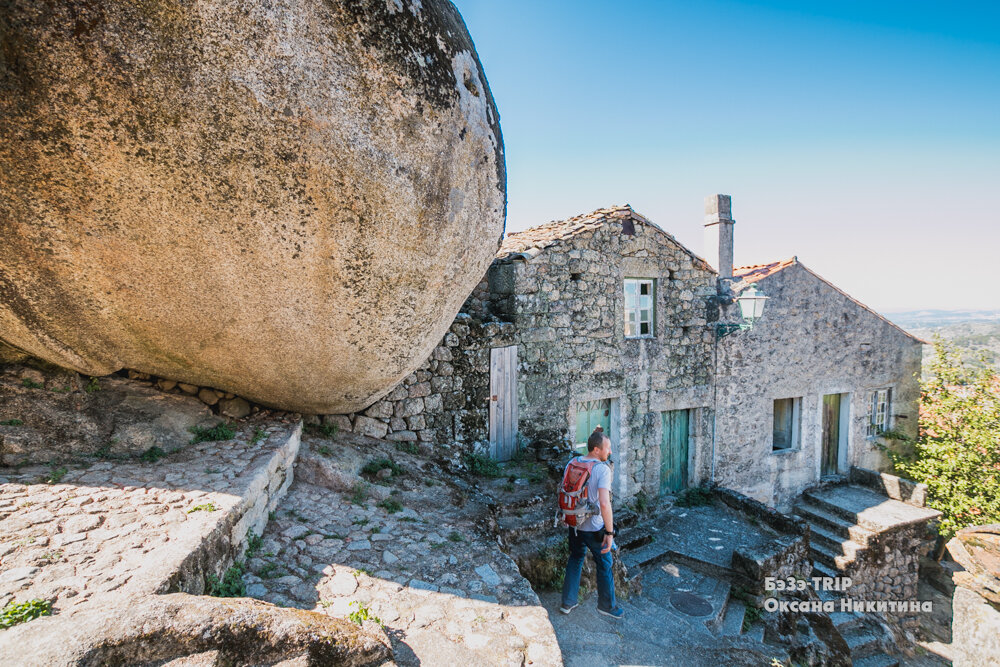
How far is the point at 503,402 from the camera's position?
22.2 ft

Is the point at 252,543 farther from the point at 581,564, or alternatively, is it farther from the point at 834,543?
the point at 834,543

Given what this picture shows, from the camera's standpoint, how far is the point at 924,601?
941cm

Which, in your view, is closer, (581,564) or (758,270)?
(581,564)

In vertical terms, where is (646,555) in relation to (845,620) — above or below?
above

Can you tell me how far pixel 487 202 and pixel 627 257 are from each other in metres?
4.86

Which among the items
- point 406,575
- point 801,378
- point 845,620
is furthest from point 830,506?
point 406,575

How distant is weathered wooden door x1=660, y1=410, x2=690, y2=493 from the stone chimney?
2850mm

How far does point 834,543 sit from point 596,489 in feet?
24.2

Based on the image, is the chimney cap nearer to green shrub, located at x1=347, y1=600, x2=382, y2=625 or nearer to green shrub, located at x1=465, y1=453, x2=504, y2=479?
green shrub, located at x1=465, y1=453, x2=504, y2=479

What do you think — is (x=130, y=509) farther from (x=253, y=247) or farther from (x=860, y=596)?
(x=860, y=596)

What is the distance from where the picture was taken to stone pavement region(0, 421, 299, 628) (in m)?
2.22

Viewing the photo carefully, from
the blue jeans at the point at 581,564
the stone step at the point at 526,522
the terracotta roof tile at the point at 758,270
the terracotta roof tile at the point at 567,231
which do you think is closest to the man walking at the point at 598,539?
the blue jeans at the point at 581,564

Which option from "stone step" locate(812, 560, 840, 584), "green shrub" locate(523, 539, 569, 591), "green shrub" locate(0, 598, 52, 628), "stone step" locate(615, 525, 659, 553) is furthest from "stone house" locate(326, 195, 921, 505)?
"green shrub" locate(0, 598, 52, 628)

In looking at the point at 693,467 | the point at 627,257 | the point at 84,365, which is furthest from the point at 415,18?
the point at 693,467
